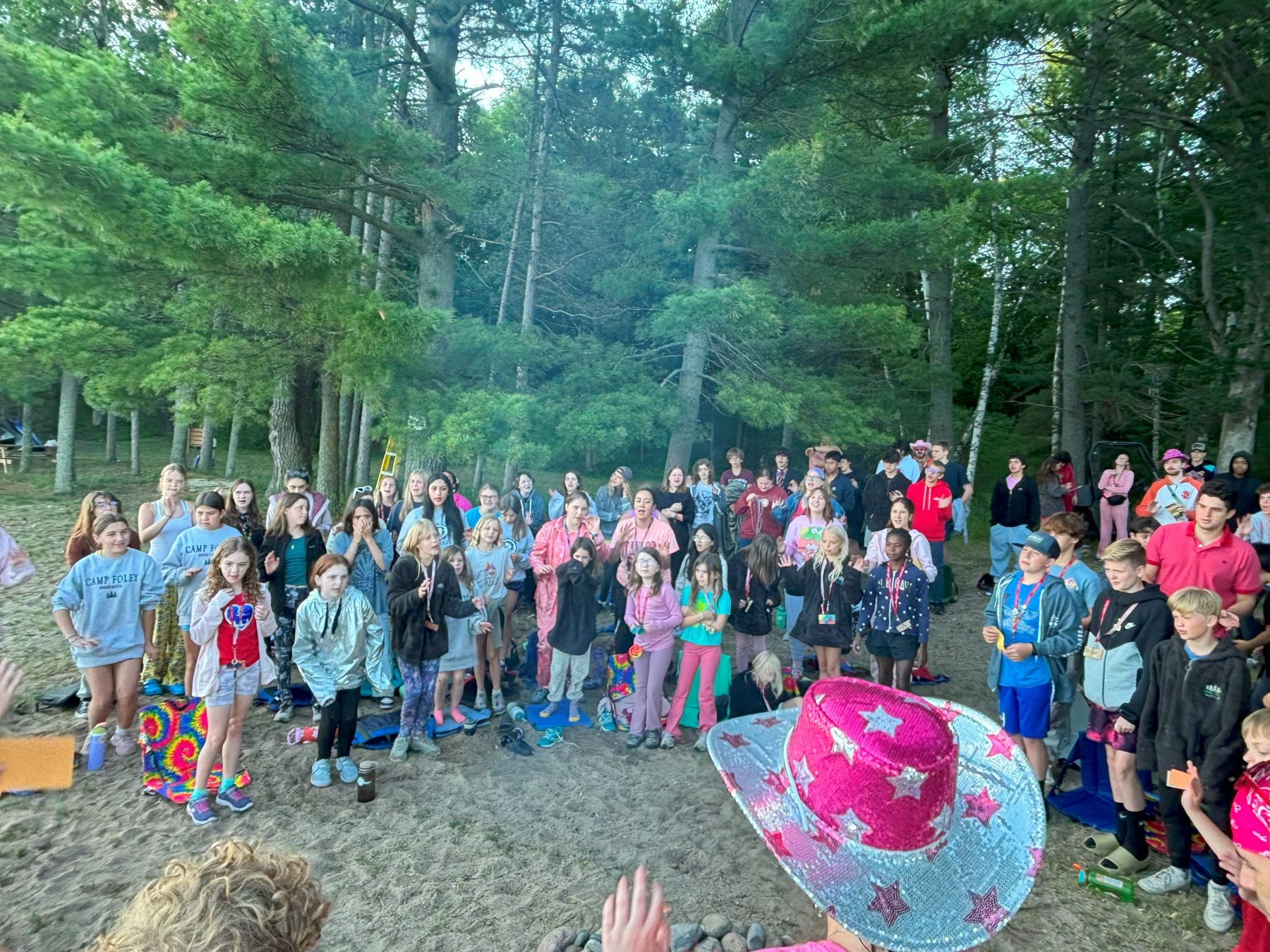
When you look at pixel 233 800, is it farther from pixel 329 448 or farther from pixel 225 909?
→ pixel 329 448

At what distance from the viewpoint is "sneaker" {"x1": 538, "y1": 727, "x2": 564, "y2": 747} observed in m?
5.39

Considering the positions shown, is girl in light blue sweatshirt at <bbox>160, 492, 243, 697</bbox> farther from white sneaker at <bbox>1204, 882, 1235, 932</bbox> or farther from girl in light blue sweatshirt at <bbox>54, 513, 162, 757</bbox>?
white sneaker at <bbox>1204, 882, 1235, 932</bbox>

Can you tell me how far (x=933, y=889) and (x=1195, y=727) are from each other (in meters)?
2.76

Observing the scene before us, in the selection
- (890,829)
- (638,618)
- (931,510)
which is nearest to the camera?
(890,829)

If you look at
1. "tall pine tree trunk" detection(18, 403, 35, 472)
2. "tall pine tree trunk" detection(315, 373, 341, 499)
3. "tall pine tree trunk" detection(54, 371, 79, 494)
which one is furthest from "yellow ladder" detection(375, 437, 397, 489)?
"tall pine tree trunk" detection(18, 403, 35, 472)

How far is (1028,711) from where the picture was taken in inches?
174

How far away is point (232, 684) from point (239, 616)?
0.41m

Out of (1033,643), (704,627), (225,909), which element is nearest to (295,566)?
(704,627)

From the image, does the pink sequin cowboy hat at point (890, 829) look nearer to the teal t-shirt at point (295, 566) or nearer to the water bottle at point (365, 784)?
the water bottle at point (365, 784)

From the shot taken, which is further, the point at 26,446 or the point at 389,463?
the point at 26,446

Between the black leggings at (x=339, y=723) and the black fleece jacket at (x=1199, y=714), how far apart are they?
4.66 metres

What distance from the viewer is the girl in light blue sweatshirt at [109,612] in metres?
4.44

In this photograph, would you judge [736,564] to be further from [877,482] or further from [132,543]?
[132,543]

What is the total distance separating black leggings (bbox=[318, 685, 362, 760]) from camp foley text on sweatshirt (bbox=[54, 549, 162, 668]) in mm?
1351
